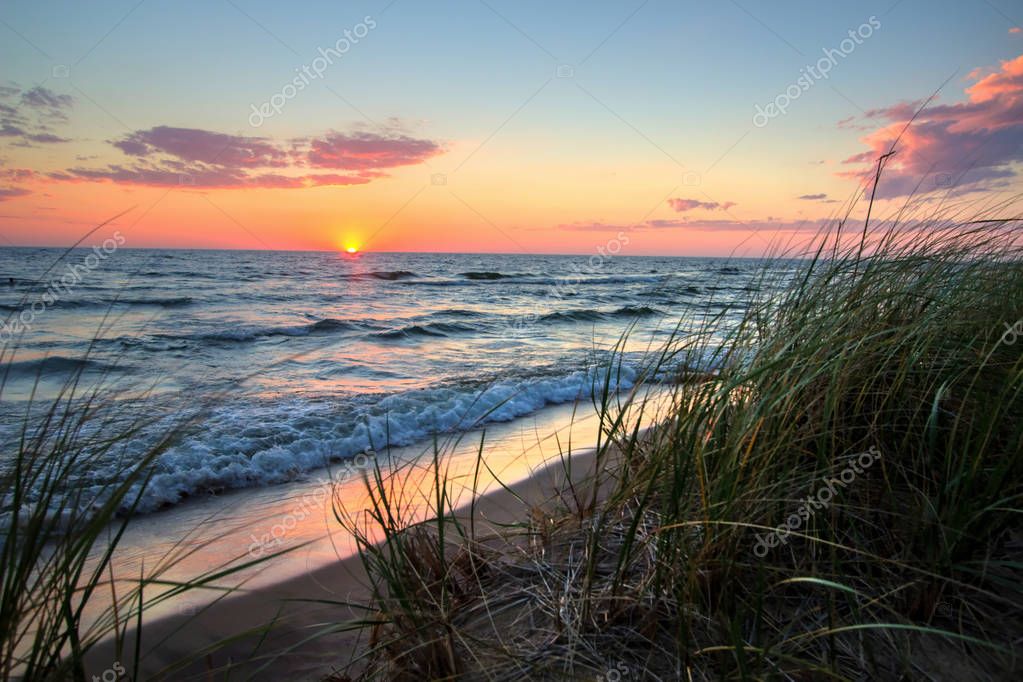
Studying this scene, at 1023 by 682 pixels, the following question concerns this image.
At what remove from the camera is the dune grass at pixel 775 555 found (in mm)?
1545

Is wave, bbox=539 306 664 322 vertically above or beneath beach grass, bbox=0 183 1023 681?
beneath

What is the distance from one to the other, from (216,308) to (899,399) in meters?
16.0

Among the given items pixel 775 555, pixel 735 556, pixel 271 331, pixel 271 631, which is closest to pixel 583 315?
pixel 271 331

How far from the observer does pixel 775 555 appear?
1.83 meters

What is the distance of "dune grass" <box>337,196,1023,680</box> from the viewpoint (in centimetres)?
154

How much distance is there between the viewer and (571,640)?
164 centimetres

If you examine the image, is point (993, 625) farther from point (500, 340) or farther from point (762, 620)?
point (500, 340)

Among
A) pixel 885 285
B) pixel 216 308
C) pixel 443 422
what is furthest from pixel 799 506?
pixel 216 308

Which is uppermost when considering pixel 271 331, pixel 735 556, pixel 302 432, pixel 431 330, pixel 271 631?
pixel 271 331

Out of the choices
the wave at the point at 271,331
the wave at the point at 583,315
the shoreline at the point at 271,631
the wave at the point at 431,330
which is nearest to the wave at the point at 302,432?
the shoreline at the point at 271,631

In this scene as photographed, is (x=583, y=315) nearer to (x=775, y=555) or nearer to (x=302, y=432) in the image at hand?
(x=302, y=432)

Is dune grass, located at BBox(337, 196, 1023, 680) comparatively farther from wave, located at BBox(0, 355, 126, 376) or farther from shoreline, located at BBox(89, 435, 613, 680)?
wave, located at BBox(0, 355, 126, 376)

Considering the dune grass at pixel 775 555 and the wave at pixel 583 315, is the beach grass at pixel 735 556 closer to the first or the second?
the dune grass at pixel 775 555

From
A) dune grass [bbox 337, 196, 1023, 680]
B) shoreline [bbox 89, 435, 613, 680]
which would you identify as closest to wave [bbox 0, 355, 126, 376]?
shoreline [bbox 89, 435, 613, 680]
